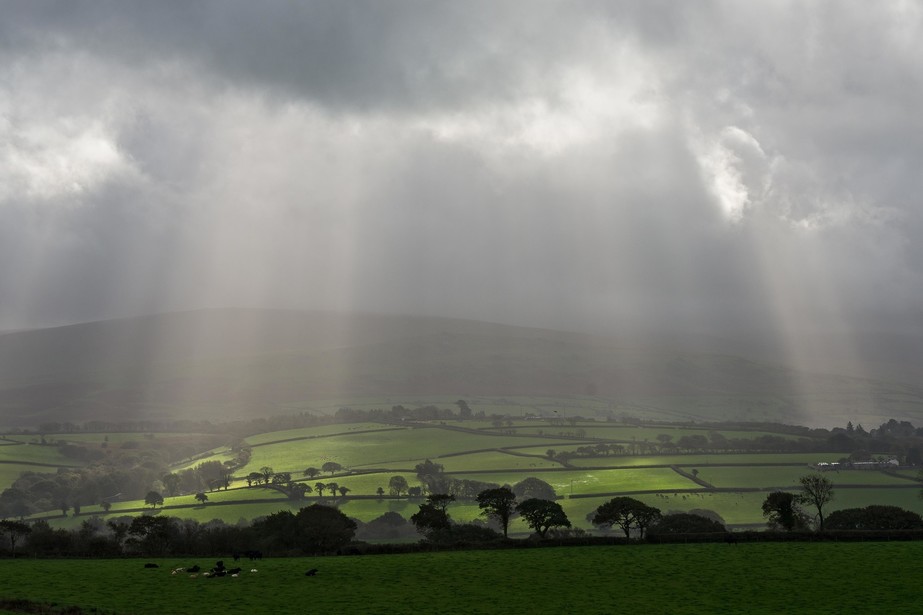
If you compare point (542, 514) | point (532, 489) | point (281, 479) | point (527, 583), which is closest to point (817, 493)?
point (542, 514)

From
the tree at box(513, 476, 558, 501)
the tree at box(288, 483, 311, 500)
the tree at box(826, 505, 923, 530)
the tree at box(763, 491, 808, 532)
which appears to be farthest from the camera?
the tree at box(288, 483, 311, 500)

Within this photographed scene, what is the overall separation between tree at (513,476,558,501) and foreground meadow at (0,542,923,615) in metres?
83.4

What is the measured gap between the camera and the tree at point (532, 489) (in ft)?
543

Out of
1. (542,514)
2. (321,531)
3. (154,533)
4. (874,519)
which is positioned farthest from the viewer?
(542,514)

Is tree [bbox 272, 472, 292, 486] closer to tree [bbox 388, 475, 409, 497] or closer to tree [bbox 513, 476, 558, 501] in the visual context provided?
tree [bbox 388, 475, 409, 497]

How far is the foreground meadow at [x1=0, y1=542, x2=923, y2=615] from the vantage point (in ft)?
198

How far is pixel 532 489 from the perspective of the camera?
169250 millimetres

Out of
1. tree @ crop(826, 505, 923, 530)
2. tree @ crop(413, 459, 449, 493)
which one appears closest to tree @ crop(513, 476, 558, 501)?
tree @ crop(413, 459, 449, 493)

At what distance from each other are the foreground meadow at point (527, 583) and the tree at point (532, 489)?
8340 centimetres

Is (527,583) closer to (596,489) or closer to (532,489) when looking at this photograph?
(596,489)

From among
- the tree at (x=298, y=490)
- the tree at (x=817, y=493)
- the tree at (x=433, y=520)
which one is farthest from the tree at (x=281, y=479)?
the tree at (x=817, y=493)

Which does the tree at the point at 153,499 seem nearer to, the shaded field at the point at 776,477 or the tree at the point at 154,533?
the tree at the point at 154,533

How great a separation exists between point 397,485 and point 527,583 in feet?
335

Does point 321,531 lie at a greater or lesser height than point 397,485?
lesser
